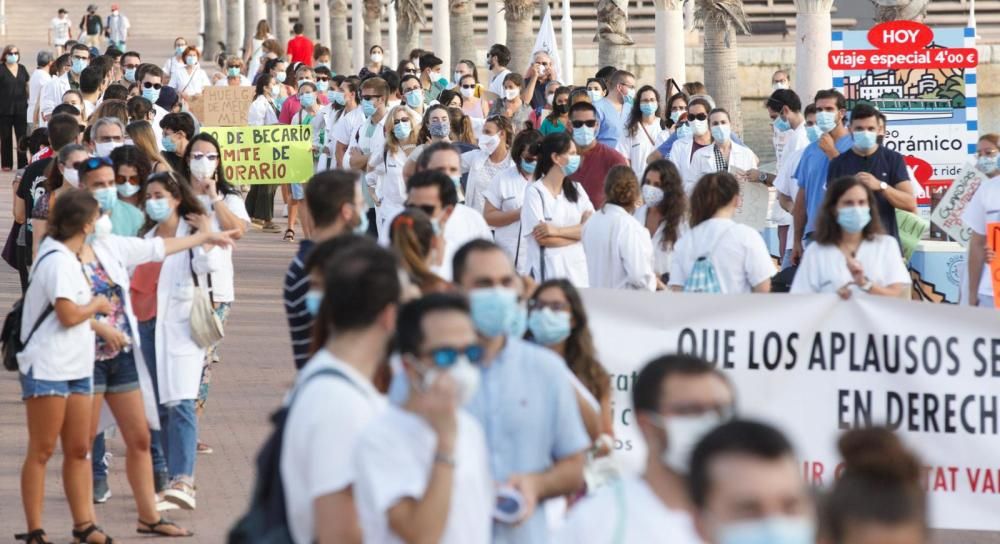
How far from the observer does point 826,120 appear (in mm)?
12883

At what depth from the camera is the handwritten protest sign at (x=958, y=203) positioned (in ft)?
38.0

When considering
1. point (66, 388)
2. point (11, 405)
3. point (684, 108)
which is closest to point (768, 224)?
point (684, 108)

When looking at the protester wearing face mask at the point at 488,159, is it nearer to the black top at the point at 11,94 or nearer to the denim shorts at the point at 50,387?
the denim shorts at the point at 50,387

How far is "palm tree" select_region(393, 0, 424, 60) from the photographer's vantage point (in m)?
40.4

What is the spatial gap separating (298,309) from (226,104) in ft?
61.1

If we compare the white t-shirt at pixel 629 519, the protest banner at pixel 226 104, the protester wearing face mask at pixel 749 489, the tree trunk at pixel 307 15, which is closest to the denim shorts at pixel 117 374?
the white t-shirt at pixel 629 519

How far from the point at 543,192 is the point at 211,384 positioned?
326cm

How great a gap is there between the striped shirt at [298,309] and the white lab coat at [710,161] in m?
7.65

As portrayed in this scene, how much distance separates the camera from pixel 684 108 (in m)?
17.0

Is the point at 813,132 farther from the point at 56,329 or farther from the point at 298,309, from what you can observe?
the point at 298,309

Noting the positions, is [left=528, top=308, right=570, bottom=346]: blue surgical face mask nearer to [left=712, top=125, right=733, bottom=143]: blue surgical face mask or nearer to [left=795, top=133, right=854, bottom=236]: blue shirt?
[left=795, top=133, right=854, bottom=236]: blue shirt

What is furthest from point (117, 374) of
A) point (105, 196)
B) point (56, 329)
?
point (105, 196)

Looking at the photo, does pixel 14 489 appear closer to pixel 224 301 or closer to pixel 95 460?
pixel 95 460

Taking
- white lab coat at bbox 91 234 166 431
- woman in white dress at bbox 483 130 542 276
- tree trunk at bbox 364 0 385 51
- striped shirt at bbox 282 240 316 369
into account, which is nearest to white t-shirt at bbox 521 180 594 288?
woman in white dress at bbox 483 130 542 276
